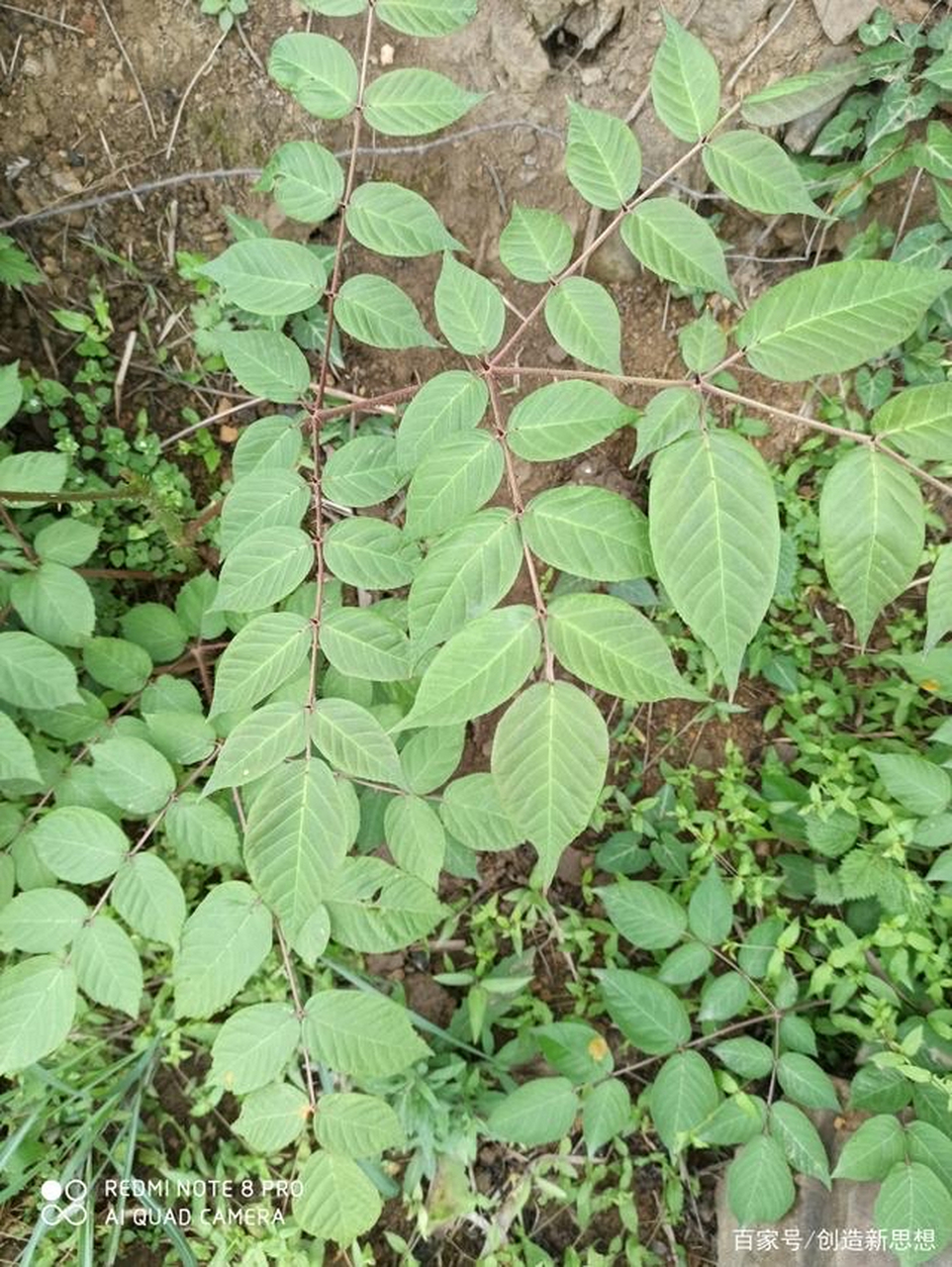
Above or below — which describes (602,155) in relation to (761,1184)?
above

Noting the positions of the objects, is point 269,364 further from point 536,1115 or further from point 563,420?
point 536,1115

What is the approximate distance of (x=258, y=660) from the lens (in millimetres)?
1466

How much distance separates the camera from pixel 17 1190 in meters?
2.20

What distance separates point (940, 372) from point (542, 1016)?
2.08 meters

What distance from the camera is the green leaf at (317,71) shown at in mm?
1545

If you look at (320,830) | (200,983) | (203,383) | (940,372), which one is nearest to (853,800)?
(940,372)

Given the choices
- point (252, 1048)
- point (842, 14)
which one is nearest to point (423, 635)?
point (252, 1048)

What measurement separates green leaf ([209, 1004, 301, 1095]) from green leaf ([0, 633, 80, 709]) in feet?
2.33

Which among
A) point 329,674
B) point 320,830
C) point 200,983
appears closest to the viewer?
point 320,830

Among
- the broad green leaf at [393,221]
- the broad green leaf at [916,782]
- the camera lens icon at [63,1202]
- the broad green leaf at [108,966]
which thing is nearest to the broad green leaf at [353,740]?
the broad green leaf at [108,966]

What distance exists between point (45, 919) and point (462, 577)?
3.58 ft

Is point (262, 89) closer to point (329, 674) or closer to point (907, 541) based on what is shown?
point (329, 674)

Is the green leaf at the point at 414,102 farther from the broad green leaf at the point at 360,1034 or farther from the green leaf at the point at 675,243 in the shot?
the broad green leaf at the point at 360,1034

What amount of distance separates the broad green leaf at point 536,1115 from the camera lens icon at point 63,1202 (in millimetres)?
1065
